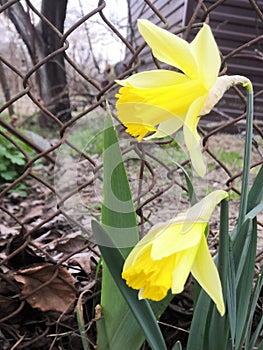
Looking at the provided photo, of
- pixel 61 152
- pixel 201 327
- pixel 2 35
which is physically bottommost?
pixel 201 327

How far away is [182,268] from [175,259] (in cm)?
1

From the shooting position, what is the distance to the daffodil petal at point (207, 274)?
494 mm

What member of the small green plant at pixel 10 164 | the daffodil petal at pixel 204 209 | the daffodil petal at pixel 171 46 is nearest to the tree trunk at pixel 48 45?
the small green plant at pixel 10 164

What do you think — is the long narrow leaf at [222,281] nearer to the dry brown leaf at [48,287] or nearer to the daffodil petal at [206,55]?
the daffodil petal at [206,55]

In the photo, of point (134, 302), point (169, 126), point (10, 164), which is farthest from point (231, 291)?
point (10, 164)

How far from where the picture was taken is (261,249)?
3.70 ft

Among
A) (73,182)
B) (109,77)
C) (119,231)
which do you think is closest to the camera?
(119,231)

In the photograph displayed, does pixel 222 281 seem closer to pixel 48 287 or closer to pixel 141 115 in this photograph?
pixel 141 115

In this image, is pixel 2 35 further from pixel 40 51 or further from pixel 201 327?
pixel 201 327

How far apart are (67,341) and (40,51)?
1.77 m

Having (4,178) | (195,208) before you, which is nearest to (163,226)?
(195,208)

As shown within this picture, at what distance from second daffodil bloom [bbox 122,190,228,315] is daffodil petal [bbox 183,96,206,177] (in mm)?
51

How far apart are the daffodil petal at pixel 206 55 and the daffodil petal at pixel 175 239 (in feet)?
0.54

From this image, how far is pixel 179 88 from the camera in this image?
20.2 inches
